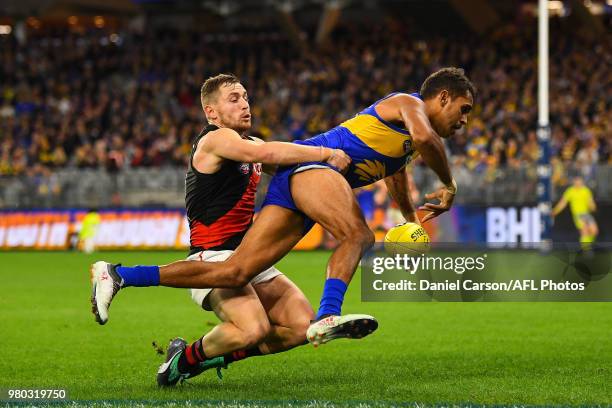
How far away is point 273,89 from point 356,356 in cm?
2577

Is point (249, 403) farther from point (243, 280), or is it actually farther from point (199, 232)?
point (199, 232)

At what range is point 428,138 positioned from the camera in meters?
7.30

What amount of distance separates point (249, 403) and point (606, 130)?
837 inches

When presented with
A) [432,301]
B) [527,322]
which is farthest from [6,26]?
[527,322]

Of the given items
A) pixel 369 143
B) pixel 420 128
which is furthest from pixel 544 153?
pixel 420 128

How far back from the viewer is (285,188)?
7426mm

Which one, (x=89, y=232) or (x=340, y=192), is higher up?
(x=340, y=192)

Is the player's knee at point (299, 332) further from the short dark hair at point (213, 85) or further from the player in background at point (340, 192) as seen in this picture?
the short dark hair at point (213, 85)

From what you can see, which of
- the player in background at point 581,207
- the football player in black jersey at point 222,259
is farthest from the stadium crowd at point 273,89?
the football player in black jersey at point 222,259

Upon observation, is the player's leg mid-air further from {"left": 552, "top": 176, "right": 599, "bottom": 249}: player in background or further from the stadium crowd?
the stadium crowd

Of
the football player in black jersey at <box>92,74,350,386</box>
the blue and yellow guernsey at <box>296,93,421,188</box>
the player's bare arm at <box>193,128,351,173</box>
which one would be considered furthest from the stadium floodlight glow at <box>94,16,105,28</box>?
the player's bare arm at <box>193,128,351,173</box>

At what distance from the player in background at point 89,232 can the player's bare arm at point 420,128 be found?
62.2 feet

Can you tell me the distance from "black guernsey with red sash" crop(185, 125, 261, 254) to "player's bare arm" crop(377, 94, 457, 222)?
3.59 ft

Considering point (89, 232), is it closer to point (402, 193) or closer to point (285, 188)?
point (402, 193)
